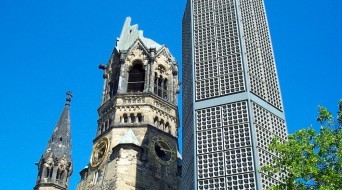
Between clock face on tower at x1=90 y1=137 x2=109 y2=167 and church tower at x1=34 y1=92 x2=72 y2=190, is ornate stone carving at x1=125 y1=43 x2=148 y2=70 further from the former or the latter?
church tower at x1=34 y1=92 x2=72 y2=190

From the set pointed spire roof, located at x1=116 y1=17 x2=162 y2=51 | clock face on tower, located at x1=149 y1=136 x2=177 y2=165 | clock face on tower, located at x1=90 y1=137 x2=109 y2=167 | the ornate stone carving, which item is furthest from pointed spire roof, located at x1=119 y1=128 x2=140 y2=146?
pointed spire roof, located at x1=116 y1=17 x2=162 y2=51

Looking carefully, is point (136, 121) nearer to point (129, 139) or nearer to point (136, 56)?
Result: point (129, 139)

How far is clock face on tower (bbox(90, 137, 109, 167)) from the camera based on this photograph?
4228 cm

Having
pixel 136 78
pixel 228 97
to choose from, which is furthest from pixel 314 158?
pixel 136 78

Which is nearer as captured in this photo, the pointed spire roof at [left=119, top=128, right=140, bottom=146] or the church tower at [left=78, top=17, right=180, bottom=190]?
the church tower at [left=78, top=17, right=180, bottom=190]

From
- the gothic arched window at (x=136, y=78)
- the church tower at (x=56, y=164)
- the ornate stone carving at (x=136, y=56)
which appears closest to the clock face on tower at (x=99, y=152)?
the church tower at (x=56, y=164)

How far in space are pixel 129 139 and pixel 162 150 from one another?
12.4ft

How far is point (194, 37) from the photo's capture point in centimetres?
3372

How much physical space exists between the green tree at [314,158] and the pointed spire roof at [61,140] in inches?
1166

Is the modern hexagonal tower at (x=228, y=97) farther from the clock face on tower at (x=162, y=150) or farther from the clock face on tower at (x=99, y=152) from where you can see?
the clock face on tower at (x=99, y=152)

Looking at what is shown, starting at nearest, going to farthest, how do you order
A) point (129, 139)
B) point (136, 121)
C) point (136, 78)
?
point (129, 139)
point (136, 121)
point (136, 78)

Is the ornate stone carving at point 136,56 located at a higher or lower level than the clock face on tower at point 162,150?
higher

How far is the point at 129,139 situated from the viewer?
40.5 metres

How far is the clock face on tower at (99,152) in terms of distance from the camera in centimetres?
4228
